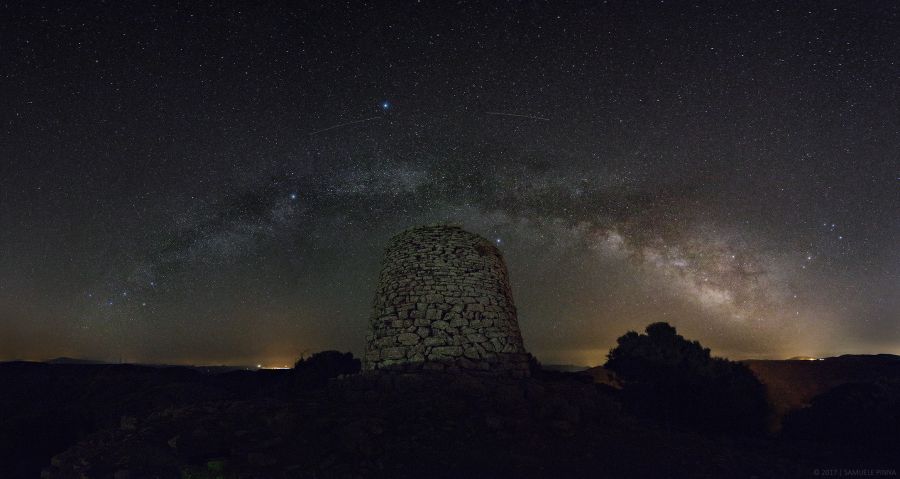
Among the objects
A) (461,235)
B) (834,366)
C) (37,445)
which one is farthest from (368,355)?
(834,366)

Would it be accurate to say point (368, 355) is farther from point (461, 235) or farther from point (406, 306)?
point (461, 235)

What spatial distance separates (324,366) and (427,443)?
16.8 metres

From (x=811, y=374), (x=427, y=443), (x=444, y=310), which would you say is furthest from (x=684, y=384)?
(x=811, y=374)

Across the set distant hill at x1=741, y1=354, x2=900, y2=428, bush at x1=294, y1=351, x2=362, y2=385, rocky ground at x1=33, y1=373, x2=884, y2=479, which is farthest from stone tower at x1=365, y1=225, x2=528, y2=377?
distant hill at x1=741, y1=354, x2=900, y2=428

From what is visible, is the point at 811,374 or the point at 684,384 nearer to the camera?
the point at 684,384

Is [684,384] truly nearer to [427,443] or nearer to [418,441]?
[427,443]

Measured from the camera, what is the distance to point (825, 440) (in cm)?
1242

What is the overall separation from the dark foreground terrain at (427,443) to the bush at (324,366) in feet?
35.8

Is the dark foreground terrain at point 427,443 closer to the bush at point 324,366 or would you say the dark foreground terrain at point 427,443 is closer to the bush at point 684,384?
the bush at point 684,384

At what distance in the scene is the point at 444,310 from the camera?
11.5 m

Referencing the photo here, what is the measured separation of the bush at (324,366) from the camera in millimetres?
21297

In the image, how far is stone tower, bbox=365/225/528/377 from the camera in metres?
10.9

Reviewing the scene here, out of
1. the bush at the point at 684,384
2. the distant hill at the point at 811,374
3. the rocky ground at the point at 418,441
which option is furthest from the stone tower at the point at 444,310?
the distant hill at the point at 811,374

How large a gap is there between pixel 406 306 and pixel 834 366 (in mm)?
37821
